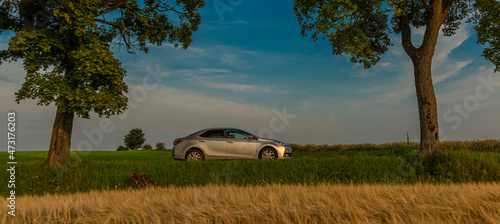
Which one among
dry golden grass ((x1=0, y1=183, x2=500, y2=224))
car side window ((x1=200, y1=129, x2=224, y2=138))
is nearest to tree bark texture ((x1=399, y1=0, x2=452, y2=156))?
car side window ((x1=200, y1=129, x2=224, y2=138))

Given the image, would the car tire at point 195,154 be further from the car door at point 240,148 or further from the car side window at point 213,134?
the car door at point 240,148

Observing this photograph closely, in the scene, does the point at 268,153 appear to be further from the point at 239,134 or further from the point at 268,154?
the point at 239,134

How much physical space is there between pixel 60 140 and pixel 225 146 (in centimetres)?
811

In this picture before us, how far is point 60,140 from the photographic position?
618 inches

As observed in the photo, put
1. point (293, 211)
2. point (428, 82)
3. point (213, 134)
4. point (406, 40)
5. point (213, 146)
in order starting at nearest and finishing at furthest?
point (293, 211) → point (428, 82) → point (213, 146) → point (213, 134) → point (406, 40)

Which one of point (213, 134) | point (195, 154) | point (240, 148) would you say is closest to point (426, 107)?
point (240, 148)

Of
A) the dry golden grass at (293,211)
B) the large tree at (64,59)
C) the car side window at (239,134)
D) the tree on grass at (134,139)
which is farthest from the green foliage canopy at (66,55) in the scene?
the tree on grass at (134,139)

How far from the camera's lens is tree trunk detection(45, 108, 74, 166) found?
15.5 meters

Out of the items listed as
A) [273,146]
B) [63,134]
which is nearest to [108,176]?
[63,134]

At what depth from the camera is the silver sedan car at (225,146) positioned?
18.2 meters

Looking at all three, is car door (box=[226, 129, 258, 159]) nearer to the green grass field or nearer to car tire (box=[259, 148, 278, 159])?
car tire (box=[259, 148, 278, 159])

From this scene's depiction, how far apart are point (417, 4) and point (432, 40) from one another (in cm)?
517

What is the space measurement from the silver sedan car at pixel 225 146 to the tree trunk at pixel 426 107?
7.51m

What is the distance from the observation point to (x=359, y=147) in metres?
33.9
